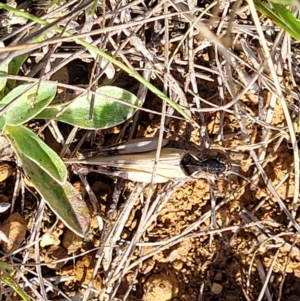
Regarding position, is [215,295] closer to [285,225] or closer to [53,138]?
[285,225]

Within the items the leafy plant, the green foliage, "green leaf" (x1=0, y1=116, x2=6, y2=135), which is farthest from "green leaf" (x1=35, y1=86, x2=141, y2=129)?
the green foliage

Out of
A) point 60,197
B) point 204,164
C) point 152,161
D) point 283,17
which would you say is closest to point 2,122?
point 60,197

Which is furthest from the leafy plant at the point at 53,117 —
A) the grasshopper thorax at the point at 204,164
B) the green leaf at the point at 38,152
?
the grasshopper thorax at the point at 204,164

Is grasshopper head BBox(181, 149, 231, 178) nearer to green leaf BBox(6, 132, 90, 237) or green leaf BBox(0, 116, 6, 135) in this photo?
green leaf BBox(6, 132, 90, 237)

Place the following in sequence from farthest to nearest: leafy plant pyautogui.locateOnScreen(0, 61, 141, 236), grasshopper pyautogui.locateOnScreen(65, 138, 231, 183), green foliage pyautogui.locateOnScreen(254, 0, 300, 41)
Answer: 1. grasshopper pyautogui.locateOnScreen(65, 138, 231, 183)
2. leafy plant pyautogui.locateOnScreen(0, 61, 141, 236)
3. green foliage pyautogui.locateOnScreen(254, 0, 300, 41)

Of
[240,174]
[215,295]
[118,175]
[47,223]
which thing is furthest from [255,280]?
[47,223]

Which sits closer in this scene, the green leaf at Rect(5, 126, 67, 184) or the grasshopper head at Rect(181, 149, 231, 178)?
the green leaf at Rect(5, 126, 67, 184)

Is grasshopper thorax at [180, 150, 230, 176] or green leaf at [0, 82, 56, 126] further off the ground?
green leaf at [0, 82, 56, 126]
